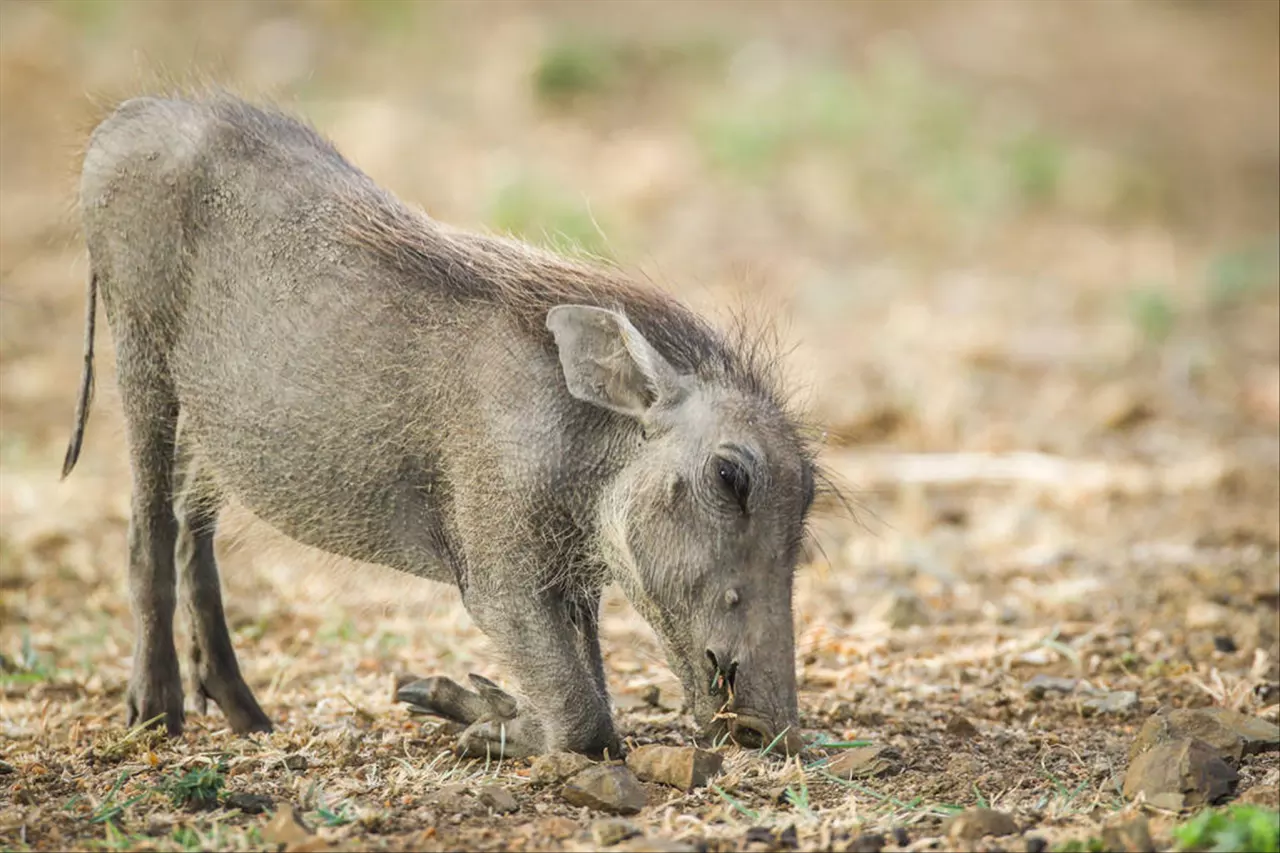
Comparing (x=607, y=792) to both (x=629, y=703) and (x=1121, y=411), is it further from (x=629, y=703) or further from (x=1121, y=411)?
(x=1121, y=411)

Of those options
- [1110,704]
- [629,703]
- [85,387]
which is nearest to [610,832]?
[629,703]

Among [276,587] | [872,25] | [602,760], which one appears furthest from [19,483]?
[872,25]

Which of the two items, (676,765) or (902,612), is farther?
(902,612)

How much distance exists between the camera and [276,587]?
6664 millimetres

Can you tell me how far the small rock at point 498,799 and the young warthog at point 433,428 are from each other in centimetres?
42

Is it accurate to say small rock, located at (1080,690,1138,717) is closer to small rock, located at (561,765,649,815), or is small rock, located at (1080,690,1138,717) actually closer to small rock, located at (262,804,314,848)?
small rock, located at (561,765,649,815)

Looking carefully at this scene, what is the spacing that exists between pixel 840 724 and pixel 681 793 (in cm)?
101

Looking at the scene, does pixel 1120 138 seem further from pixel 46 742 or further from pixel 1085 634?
pixel 46 742

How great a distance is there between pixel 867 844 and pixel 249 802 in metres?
1.39

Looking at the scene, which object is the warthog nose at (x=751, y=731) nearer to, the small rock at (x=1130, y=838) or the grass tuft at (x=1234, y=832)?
the small rock at (x=1130, y=838)

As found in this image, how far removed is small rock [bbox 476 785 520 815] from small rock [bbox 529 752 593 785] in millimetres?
143

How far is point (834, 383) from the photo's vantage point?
369 inches

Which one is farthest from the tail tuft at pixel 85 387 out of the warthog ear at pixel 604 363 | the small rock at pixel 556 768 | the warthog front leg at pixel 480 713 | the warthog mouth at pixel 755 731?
the warthog mouth at pixel 755 731

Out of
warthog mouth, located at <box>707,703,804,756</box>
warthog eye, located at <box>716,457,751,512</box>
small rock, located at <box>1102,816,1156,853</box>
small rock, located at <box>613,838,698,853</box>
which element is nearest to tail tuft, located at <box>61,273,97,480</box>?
warthog eye, located at <box>716,457,751,512</box>
